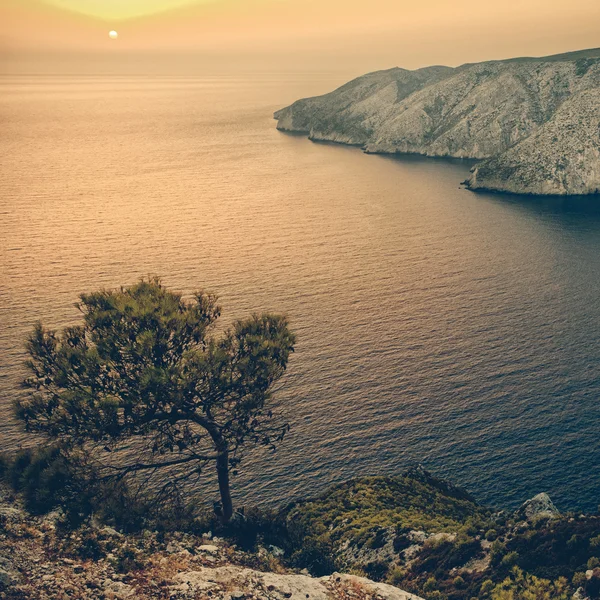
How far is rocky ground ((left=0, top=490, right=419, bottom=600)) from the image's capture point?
29328mm

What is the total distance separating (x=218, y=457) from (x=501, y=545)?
68.9 feet

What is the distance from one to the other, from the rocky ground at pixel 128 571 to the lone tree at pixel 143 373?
5.07 m

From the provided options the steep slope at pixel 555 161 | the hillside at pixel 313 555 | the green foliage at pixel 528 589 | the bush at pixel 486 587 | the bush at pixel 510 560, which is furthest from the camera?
the steep slope at pixel 555 161

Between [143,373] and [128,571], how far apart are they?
40.8 feet

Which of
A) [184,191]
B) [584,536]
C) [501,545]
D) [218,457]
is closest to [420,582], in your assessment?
[501,545]

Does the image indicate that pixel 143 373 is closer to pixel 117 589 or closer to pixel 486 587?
pixel 117 589

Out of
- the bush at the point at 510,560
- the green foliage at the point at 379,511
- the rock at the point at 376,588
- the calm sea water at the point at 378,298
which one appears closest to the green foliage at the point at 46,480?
the green foliage at the point at 379,511

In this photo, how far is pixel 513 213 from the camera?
143875 millimetres

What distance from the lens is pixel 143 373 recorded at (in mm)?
37062

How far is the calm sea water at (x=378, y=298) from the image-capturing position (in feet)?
178

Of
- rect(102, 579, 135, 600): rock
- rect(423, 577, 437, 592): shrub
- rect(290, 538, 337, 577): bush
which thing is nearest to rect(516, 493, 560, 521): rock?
rect(423, 577, 437, 592): shrub

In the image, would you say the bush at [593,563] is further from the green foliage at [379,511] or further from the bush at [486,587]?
the green foliage at [379,511]

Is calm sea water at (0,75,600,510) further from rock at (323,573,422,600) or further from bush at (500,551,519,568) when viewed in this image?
rock at (323,573,422,600)

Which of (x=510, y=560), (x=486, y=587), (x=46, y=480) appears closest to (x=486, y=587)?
(x=486, y=587)
